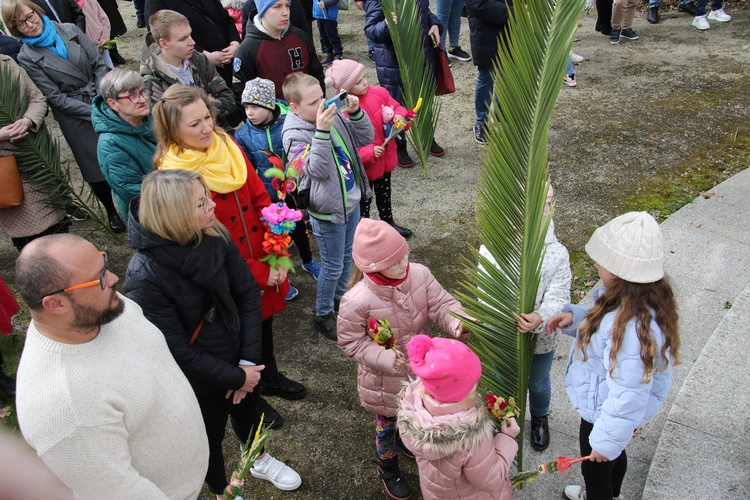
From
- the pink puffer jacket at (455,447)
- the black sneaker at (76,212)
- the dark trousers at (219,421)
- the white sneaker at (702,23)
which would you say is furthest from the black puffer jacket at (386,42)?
the white sneaker at (702,23)

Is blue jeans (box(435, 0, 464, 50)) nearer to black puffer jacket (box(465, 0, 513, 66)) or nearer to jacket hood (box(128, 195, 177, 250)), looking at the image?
black puffer jacket (box(465, 0, 513, 66))

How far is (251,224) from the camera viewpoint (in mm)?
3309

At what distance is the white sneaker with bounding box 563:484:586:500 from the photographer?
280 centimetres

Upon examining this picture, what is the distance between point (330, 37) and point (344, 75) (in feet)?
14.7

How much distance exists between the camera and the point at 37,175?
450cm

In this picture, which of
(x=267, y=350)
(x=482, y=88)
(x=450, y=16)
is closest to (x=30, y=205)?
(x=267, y=350)

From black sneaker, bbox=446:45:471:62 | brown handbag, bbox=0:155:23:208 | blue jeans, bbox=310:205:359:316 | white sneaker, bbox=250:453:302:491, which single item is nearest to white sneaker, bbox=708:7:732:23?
→ black sneaker, bbox=446:45:471:62

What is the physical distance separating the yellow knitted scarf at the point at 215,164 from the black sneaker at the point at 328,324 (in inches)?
50.0

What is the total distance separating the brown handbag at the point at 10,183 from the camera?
4.24m

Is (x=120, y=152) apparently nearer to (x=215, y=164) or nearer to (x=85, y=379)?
(x=215, y=164)

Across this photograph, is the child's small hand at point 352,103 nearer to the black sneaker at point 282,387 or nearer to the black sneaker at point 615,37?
the black sneaker at point 282,387

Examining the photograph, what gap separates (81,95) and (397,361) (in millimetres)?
3655

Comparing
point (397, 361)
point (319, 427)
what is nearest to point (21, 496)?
point (397, 361)

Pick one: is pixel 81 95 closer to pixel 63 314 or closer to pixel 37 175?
pixel 37 175
